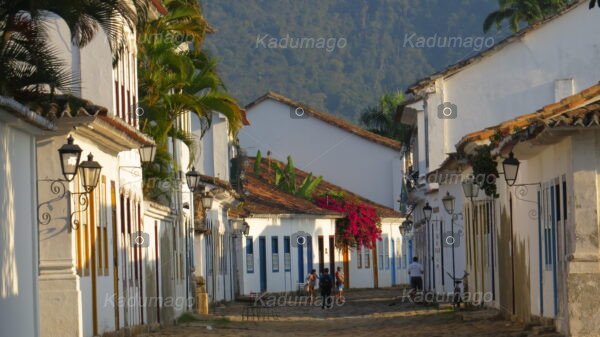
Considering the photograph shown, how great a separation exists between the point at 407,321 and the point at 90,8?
14.3 meters

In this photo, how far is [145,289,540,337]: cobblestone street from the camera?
26514mm

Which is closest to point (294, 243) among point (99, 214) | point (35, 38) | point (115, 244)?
point (115, 244)

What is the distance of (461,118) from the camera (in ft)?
137

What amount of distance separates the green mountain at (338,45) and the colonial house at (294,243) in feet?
279

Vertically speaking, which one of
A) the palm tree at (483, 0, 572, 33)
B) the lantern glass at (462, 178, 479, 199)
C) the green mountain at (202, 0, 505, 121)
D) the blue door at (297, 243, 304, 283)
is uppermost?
the green mountain at (202, 0, 505, 121)

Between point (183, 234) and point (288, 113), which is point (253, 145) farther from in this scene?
point (183, 234)

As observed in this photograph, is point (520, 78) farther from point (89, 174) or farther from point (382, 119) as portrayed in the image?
point (382, 119)

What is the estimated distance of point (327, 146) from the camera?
224 feet

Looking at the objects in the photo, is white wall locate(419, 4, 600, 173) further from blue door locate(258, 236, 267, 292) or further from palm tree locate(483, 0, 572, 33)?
palm tree locate(483, 0, 572, 33)

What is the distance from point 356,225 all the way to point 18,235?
45453 millimetres

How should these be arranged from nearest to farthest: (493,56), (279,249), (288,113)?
(493,56)
(279,249)
(288,113)

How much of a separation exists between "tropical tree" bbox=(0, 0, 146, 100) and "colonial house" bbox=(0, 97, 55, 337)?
1.23 m

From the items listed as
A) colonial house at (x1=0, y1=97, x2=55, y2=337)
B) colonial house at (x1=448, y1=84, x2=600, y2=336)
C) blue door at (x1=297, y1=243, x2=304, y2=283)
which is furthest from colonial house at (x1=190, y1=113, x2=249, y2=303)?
colonial house at (x1=0, y1=97, x2=55, y2=337)

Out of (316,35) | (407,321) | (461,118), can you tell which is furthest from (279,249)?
(316,35)
